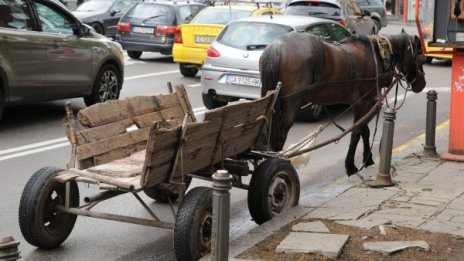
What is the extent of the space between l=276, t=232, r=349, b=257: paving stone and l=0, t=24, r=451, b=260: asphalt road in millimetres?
907

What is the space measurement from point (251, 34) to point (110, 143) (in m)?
6.74

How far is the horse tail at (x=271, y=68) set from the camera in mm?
8484

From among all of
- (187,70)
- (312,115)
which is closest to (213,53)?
(312,115)

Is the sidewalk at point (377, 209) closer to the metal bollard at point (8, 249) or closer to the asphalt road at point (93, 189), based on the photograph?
the asphalt road at point (93, 189)

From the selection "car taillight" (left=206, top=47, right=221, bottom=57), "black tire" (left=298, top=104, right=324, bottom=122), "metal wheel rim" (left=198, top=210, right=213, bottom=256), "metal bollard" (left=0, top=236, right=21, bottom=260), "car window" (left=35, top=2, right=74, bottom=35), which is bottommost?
"black tire" (left=298, top=104, right=324, bottom=122)

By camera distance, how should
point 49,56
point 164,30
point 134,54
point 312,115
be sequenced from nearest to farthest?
point 49,56, point 312,115, point 164,30, point 134,54

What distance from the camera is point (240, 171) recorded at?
705 cm

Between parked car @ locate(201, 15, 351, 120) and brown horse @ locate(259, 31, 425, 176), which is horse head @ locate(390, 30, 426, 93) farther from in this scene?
parked car @ locate(201, 15, 351, 120)

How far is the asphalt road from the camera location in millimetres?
6719

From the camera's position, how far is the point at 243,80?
12633 millimetres

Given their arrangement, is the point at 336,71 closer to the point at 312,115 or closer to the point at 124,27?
the point at 312,115

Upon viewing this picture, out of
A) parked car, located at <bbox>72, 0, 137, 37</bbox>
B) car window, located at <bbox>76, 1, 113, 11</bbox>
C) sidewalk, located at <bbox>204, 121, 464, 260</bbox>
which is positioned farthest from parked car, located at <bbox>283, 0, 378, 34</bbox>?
sidewalk, located at <bbox>204, 121, 464, 260</bbox>

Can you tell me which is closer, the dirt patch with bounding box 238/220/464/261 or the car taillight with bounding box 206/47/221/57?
the dirt patch with bounding box 238/220/464/261

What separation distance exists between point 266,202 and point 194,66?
11.5 meters
